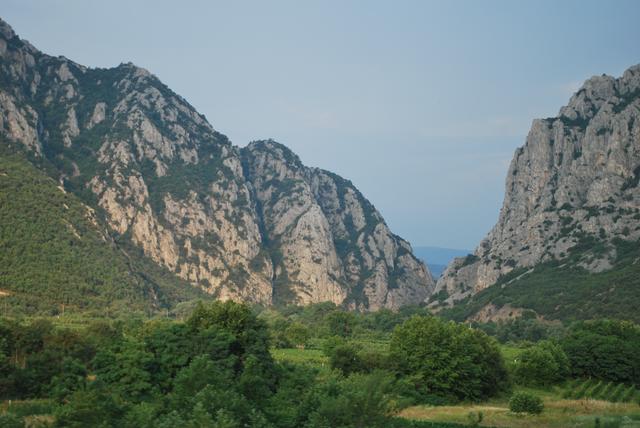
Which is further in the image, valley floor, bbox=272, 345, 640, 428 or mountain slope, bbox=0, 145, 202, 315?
mountain slope, bbox=0, 145, 202, 315

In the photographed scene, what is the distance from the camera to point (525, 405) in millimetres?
65188

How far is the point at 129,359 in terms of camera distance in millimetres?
63156

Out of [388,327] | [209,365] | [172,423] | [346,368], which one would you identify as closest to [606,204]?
[388,327]

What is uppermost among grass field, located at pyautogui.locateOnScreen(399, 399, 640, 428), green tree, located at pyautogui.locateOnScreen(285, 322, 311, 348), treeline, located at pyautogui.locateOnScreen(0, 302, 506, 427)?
green tree, located at pyautogui.locateOnScreen(285, 322, 311, 348)

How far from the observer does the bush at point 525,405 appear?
213 ft

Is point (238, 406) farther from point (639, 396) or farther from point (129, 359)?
point (639, 396)

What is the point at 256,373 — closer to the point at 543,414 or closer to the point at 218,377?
the point at 218,377

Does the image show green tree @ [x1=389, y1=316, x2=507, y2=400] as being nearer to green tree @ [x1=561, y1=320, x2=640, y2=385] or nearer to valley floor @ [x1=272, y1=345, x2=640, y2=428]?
valley floor @ [x1=272, y1=345, x2=640, y2=428]

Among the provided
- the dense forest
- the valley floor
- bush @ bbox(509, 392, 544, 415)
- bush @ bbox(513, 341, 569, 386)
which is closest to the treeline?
the dense forest

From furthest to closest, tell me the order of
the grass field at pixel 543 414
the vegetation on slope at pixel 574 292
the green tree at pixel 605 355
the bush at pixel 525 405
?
1. the vegetation on slope at pixel 574 292
2. the green tree at pixel 605 355
3. the bush at pixel 525 405
4. the grass field at pixel 543 414

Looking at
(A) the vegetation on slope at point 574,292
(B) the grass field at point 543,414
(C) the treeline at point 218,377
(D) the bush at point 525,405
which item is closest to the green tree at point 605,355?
(C) the treeline at point 218,377

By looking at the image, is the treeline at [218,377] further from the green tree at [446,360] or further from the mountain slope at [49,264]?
the mountain slope at [49,264]

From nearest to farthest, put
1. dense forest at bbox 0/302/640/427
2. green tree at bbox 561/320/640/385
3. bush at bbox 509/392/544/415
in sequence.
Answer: dense forest at bbox 0/302/640/427
bush at bbox 509/392/544/415
green tree at bbox 561/320/640/385

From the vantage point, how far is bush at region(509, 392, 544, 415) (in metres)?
64.9
